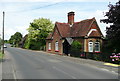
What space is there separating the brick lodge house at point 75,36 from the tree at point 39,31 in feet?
47.9

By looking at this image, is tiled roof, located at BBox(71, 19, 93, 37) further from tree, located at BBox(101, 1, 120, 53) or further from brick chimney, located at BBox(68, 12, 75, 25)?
tree, located at BBox(101, 1, 120, 53)

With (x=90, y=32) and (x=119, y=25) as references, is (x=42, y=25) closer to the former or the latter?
(x=90, y=32)

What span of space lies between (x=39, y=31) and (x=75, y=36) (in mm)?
28118

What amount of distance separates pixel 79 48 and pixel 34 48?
3217 cm

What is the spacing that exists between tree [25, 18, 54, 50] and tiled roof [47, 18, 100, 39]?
20.2 m

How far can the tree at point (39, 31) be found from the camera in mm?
59906

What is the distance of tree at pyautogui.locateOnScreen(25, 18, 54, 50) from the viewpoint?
5991 centimetres

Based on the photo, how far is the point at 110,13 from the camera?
23.7 m

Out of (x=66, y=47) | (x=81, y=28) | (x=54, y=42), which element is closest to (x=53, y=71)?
(x=81, y=28)

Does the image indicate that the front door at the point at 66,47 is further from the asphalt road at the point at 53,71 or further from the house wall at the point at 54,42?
the asphalt road at the point at 53,71

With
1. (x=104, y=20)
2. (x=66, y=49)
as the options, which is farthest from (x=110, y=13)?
(x=66, y=49)

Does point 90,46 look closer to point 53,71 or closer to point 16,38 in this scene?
point 53,71

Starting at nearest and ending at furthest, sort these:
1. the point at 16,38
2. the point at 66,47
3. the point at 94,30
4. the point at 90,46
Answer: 1. the point at 90,46
2. the point at 94,30
3. the point at 66,47
4. the point at 16,38

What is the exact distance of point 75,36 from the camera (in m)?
34.8
